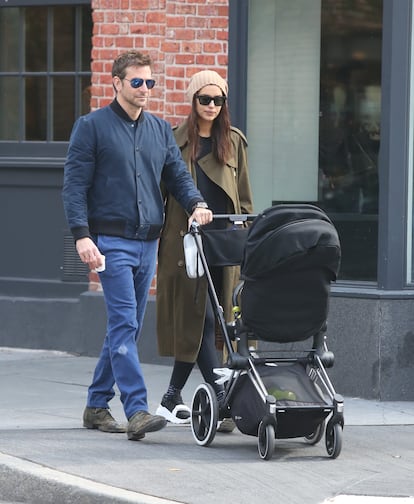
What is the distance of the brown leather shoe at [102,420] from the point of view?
7492 millimetres

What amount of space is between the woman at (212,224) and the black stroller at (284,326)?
62 cm

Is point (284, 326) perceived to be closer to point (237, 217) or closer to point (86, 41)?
point (237, 217)

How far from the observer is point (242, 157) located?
784cm

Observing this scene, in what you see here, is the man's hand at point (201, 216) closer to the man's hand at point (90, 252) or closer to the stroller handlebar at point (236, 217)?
the stroller handlebar at point (236, 217)

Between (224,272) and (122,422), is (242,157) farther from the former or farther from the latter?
(122,422)

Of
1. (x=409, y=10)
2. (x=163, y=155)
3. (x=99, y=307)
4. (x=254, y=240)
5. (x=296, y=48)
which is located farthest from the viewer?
(x=99, y=307)

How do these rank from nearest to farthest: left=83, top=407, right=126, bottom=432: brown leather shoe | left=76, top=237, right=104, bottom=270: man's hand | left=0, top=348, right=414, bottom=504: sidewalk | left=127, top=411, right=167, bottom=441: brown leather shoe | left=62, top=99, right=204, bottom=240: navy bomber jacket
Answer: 1. left=0, top=348, right=414, bottom=504: sidewalk
2. left=76, top=237, right=104, bottom=270: man's hand
3. left=127, top=411, right=167, bottom=441: brown leather shoe
4. left=62, top=99, right=204, bottom=240: navy bomber jacket
5. left=83, top=407, right=126, bottom=432: brown leather shoe

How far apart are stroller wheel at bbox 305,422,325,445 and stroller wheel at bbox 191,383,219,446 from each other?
0.51 metres

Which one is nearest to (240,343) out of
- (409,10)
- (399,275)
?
(399,275)

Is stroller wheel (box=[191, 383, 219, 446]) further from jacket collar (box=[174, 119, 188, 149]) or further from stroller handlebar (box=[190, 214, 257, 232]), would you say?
jacket collar (box=[174, 119, 188, 149])

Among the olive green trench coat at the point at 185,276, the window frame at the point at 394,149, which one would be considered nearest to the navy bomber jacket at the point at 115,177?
the olive green trench coat at the point at 185,276

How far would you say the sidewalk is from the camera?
238 inches

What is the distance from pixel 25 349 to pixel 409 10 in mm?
4114

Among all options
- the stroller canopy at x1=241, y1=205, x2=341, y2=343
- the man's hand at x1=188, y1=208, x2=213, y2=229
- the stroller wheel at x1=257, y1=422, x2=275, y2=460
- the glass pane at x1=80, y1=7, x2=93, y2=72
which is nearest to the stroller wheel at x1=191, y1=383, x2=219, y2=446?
the stroller wheel at x1=257, y1=422, x2=275, y2=460
